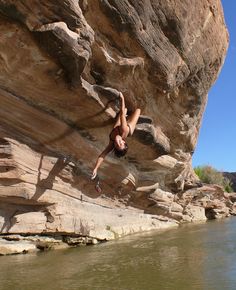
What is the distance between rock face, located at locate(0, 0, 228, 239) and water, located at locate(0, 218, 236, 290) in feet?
7.07

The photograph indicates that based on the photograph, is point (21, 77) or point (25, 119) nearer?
point (21, 77)

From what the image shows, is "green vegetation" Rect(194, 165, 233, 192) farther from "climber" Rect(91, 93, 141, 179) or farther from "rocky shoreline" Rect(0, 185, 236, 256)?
"climber" Rect(91, 93, 141, 179)

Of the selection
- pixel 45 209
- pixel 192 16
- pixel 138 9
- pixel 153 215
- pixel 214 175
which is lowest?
pixel 45 209

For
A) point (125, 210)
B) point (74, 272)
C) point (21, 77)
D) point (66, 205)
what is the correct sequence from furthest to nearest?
point (125, 210) < point (66, 205) < point (21, 77) < point (74, 272)

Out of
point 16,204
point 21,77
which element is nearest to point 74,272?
point 16,204

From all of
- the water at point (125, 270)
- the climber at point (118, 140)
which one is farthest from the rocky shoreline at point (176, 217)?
the climber at point (118, 140)

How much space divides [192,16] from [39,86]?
5588 millimetres

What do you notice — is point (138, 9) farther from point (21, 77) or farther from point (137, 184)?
point (137, 184)

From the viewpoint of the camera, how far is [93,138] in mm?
11758

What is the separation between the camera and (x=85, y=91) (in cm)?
966

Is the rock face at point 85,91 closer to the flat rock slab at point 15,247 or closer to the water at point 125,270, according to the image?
the flat rock slab at point 15,247

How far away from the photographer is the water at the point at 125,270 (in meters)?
5.26

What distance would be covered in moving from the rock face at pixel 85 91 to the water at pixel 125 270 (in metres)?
2.16

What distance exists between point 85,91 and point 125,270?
15.5 feet
